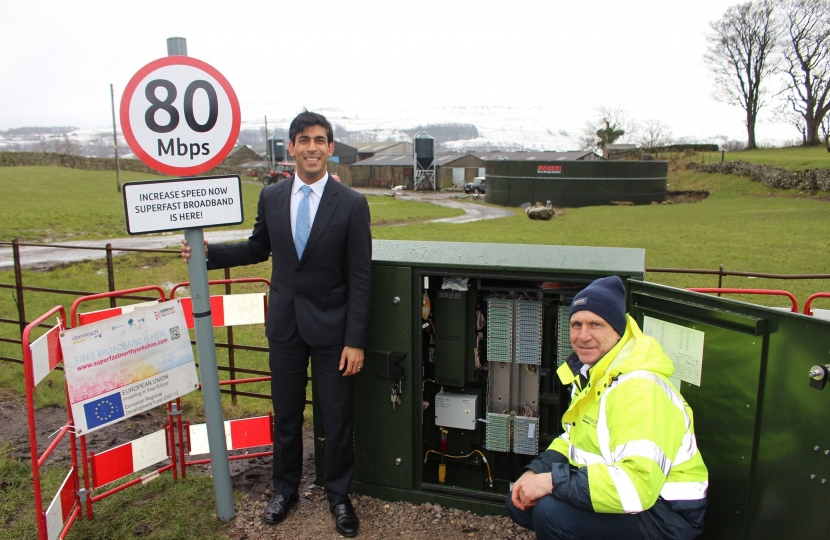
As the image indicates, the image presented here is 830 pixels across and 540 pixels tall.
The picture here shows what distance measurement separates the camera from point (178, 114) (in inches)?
127

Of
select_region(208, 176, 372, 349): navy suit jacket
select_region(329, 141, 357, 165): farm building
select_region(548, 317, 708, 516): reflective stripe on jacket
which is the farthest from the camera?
select_region(329, 141, 357, 165): farm building

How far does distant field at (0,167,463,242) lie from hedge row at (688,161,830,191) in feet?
63.4

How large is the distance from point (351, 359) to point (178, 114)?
161 centimetres

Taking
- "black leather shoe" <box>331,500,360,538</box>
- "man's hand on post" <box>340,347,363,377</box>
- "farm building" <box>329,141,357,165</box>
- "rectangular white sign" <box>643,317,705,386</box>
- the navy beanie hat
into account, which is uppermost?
"farm building" <box>329,141,357,165</box>

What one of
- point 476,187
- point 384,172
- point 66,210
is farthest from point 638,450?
point 384,172

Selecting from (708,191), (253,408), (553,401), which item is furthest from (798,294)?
(708,191)

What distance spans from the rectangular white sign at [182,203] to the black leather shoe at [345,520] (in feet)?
5.83

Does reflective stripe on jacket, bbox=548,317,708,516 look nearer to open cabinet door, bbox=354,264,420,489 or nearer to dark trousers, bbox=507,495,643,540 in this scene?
dark trousers, bbox=507,495,643,540

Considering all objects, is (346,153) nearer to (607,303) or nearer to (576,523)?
(607,303)

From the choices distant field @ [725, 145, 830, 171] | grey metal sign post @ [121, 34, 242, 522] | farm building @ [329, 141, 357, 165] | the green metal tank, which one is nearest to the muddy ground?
grey metal sign post @ [121, 34, 242, 522]

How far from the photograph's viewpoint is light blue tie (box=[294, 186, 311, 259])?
3420 millimetres

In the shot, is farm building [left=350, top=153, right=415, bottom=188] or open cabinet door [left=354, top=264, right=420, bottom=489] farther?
farm building [left=350, top=153, right=415, bottom=188]

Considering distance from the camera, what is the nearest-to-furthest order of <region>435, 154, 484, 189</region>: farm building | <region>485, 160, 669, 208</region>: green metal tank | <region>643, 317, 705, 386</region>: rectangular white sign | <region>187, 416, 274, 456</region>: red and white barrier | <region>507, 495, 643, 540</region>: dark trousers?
<region>507, 495, 643, 540</region>: dark trousers
<region>643, 317, 705, 386</region>: rectangular white sign
<region>187, 416, 274, 456</region>: red and white barrier
<region>485, 160, 669, 208</region>: green metal tank
<region>435, 154, 484, 189</region>: farm building

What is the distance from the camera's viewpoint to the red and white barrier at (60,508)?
123 inches
